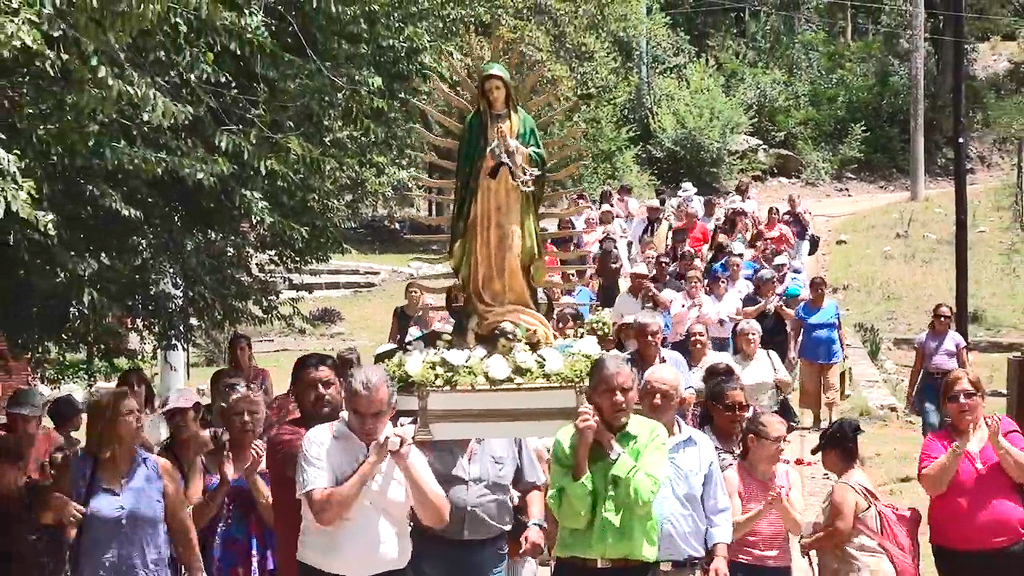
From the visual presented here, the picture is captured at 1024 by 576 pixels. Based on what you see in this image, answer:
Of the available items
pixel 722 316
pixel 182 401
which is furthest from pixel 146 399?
pixel 722 316

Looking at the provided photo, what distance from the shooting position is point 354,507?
6.00 metres

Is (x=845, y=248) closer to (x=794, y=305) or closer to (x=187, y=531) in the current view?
(x=794, y=305)

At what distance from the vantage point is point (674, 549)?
6441mm

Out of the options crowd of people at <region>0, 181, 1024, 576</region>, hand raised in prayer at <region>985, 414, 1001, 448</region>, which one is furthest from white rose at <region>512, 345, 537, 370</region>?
hand raised in prayer at <region>985, 414, 1001, 448</region>

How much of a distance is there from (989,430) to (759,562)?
1.27 metres

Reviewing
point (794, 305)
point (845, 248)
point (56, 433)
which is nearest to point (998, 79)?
point (845, 248)

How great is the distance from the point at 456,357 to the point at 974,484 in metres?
2.56

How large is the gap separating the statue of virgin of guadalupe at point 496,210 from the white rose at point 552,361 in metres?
0.85

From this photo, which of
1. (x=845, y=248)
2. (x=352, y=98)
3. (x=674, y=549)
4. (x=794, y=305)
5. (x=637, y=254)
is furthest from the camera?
(x=845, y=248)

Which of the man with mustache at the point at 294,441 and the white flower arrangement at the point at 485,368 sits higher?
the white flower arrangement at the point at 485,368

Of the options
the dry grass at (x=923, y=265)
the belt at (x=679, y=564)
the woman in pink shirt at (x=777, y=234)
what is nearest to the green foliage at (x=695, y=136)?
the dry grass at (x=923, y=265)

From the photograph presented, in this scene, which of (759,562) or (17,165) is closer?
(759,562)

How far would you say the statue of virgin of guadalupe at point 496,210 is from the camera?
8.50 meters

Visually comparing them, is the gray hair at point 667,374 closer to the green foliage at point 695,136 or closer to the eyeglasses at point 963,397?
the eyeglasses at point 963,397
